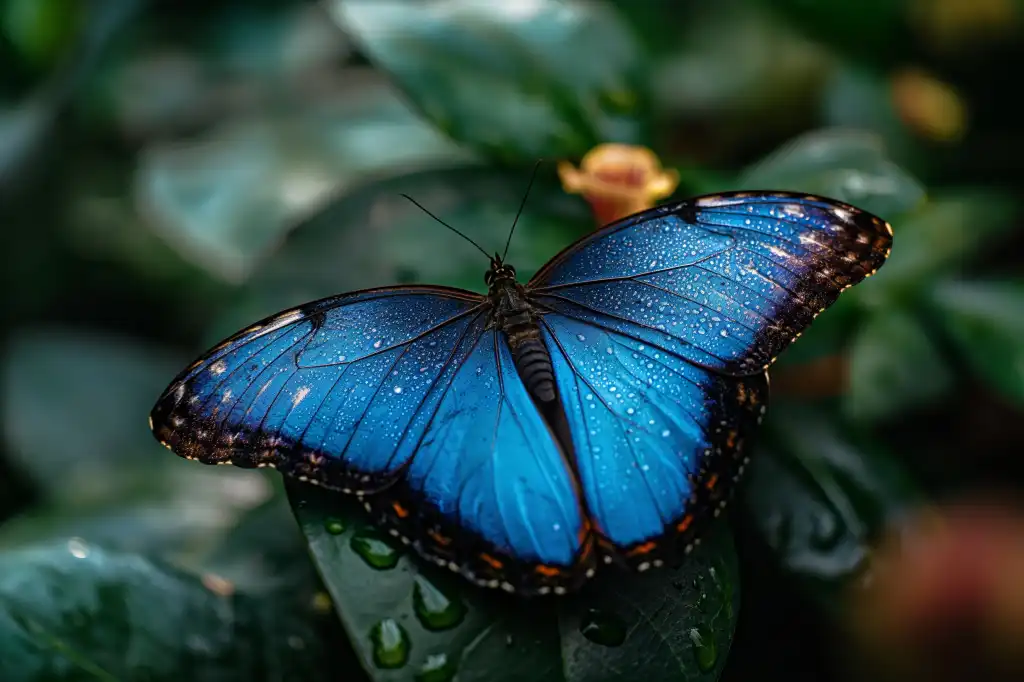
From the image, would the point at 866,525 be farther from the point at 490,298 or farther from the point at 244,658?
the point at 244,658

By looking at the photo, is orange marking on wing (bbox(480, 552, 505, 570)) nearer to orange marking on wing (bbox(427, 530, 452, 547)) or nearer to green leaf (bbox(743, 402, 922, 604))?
orange marking on wing (bbox(427, 530, 452, 547))

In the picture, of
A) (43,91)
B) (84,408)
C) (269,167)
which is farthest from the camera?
(43,91)

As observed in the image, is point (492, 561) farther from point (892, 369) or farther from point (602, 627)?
point (892, 369)

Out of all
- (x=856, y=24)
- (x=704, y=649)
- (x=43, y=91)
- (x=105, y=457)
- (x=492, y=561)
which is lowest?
(x=704, y=649)

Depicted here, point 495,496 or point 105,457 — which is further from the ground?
point 105,457

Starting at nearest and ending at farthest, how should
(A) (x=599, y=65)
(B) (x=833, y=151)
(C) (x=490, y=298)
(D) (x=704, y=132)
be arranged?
(C) (x=490, y=298) < (B) (x=833, y=151) < (A) (x=599, y=65) < (D) (x=704, y=132)

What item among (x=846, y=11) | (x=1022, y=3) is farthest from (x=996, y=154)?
(x=846, y=11)

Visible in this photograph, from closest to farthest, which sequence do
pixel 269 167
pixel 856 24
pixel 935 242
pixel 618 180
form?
pixel 618 180
pixel 935 242
pixel 856 24
pixel 269 167

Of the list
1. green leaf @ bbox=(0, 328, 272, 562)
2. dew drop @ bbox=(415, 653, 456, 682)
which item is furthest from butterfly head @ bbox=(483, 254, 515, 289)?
green leaf @ bbox=(0, 328, 272, 562)

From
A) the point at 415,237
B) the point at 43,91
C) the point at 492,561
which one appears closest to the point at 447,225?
the point at 415,237
